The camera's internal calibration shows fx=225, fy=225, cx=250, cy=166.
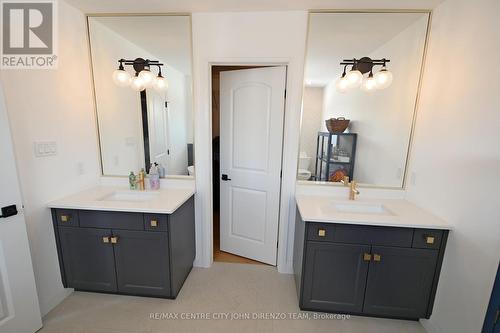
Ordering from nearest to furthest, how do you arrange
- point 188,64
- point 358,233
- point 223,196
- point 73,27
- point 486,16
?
1. point 486,16
2. point 358,233
3. point 73,27
4. point 188,64
5. point 223,196

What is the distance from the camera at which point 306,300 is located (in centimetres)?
182

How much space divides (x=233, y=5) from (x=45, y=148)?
186 cm

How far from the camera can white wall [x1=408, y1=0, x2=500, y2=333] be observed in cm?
130

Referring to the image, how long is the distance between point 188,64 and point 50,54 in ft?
3.40

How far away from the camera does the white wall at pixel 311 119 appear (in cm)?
210

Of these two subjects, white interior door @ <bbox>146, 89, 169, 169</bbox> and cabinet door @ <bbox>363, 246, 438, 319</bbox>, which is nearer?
cabinet door @ <bbox>363, 246, 438, 319</bbox>

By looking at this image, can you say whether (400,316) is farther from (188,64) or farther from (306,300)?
(188,64)

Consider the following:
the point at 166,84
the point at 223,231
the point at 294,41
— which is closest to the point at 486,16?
the point at 294,41

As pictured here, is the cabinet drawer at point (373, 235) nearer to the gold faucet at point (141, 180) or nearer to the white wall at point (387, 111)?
the white wall at point (387, 111)

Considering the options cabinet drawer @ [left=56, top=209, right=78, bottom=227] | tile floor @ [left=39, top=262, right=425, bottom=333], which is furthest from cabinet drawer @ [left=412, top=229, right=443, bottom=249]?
cabinet drawer @ [left=56, top=209, right=78, bottom=227]

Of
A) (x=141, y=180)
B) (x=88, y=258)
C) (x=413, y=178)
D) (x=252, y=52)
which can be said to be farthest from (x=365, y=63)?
(x=88, y=258)

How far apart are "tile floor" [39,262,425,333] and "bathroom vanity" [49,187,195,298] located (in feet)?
0.37

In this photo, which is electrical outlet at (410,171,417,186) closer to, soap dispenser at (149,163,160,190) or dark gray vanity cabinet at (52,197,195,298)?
dark gray vanity cabinet at (52,197,195,298)

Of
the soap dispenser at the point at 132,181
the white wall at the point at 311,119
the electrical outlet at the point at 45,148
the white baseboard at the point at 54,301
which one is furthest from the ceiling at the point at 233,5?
the white baseboard at the point at 54,301
